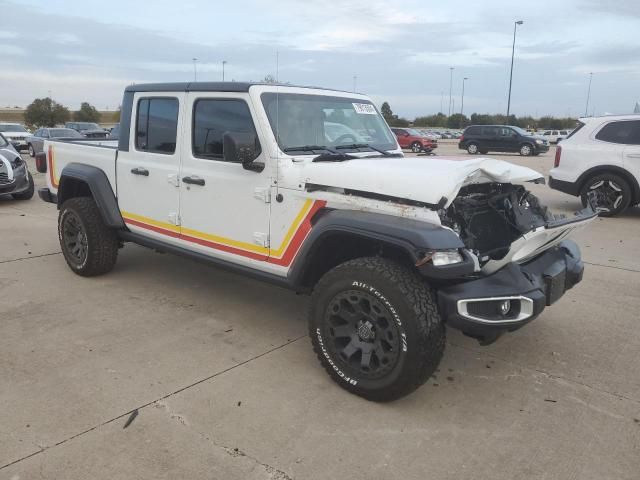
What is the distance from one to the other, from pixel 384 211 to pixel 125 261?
157 inches

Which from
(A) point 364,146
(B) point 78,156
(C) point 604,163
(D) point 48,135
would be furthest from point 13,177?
(D) point 48,135

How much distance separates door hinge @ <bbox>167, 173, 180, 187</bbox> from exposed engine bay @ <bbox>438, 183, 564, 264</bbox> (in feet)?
7.24

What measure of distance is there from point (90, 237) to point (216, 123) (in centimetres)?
198

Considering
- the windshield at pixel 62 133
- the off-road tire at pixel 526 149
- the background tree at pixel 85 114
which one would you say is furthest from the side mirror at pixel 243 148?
the background tree at pixel 85 114

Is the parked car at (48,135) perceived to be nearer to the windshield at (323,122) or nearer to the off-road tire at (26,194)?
the off-road tire at (26,194)

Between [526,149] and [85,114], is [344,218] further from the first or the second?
[85,114]

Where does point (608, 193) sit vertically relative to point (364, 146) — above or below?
below

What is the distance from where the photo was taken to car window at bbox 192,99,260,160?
12.8 ft

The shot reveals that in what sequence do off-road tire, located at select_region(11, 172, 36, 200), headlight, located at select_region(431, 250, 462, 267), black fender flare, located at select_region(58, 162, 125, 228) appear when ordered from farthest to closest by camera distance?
off-road tire, located at select_region(11, 172, 36, 200), black fender flare, located at select_region(58, 162, 125, 228), headlight, located at select_region(431, 250, 462, 267)

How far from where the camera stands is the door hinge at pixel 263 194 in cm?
369

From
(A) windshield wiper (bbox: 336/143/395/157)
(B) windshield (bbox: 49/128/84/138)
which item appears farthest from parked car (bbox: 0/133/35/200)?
(B) windshield (bbox: 49/128/84/138)

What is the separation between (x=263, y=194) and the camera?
3.71 meters

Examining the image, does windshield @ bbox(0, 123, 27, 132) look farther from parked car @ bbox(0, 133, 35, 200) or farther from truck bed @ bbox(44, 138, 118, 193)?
truck bed @ bbox(44, 138, 118, 193)

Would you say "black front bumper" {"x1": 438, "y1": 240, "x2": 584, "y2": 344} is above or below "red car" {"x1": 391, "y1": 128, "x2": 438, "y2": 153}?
below
